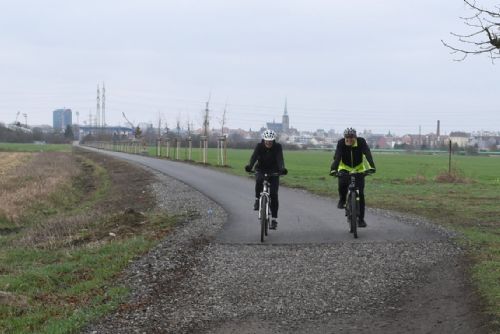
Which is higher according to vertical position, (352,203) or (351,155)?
(351,155)

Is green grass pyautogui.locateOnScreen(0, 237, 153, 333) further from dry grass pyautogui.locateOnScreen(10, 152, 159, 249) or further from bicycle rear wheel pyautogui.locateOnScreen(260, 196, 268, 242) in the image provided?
bicycle rear wheel pyautogui.locateOnScreen(260, 196, 268, 242)

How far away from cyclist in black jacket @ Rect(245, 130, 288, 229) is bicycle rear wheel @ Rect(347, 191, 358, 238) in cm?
137

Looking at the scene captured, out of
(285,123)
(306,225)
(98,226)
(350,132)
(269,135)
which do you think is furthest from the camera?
(285,123)

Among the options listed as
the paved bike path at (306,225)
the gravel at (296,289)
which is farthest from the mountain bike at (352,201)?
the gravel at (296,289)

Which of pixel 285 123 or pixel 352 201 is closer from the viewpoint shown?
pixel 352 201

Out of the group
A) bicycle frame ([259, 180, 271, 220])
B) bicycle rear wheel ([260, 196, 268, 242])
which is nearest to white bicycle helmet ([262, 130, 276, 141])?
bicycle frame ([259, 180, 271, 220])

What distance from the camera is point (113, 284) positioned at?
750cm

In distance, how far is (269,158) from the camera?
36.2ft

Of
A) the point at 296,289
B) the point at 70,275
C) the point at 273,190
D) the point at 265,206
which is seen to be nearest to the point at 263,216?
the point at 265,206

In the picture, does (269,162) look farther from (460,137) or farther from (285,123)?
(460,137)

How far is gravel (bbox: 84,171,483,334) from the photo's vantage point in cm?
591

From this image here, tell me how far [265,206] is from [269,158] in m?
0.96

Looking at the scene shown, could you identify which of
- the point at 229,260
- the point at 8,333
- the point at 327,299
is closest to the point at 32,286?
the point at 8,333

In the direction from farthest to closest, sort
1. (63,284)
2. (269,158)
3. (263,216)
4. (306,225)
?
(306,225) < (269,158) < (263,216) < (63,284)
